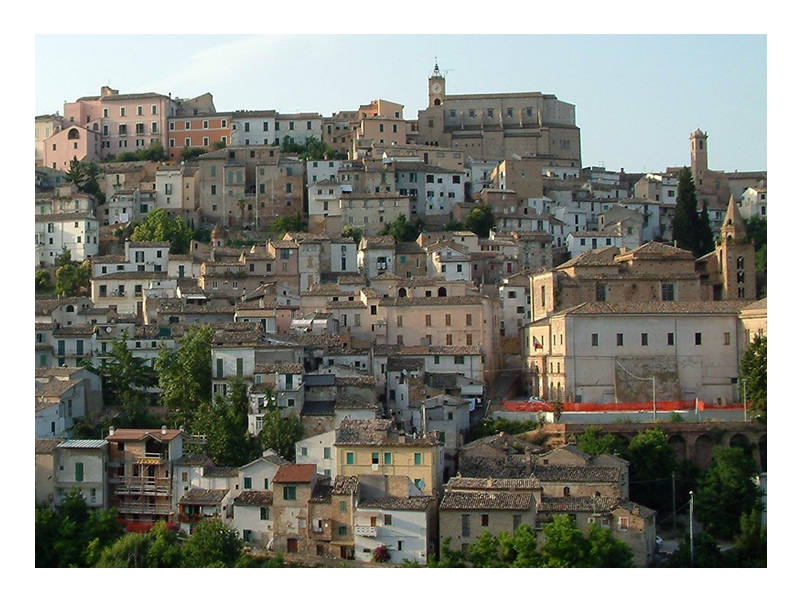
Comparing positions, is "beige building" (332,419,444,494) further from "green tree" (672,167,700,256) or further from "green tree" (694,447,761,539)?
"green tree" (672,167,700,256)

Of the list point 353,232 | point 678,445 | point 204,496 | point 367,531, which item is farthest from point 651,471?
point 353,232

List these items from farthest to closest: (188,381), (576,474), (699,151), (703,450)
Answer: (699,151)
(188,381)
(703,450)
(576,474)

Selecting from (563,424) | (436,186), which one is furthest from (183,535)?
(436,186)

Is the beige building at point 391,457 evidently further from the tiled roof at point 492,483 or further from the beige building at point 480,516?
the beige building at point 480,516

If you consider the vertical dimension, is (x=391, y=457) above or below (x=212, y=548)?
above

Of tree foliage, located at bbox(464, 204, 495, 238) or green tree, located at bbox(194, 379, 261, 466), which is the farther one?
tree foliage, located at bbox(464, 204, 495, 238)

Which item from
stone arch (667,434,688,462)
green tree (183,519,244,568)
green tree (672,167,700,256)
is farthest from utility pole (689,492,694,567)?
green tree (672,167,700,256)

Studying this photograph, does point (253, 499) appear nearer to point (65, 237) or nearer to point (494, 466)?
point (494, 466)

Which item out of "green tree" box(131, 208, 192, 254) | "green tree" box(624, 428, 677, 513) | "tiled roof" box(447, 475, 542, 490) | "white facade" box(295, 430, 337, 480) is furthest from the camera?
"green tree" box(131, 208, 192, 254)
